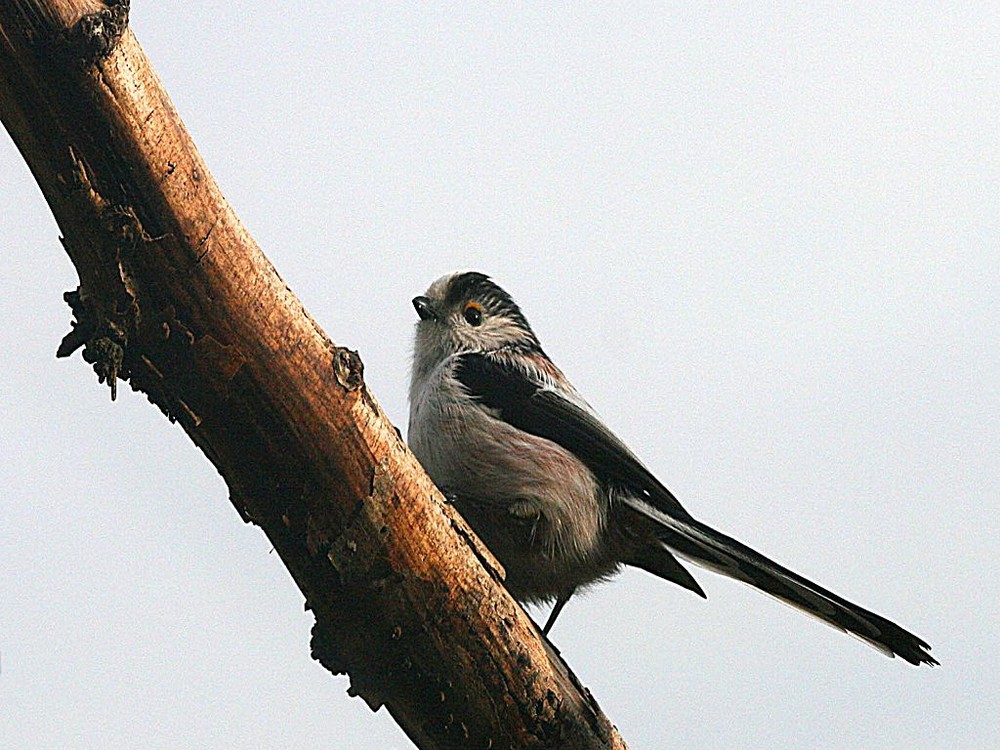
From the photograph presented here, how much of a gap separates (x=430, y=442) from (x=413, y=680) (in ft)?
5.29

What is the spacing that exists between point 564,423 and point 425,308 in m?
1.20

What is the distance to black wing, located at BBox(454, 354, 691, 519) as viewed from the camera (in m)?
5.11

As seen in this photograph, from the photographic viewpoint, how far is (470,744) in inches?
144

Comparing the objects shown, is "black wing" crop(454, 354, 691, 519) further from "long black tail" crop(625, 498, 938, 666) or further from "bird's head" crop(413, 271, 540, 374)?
"bird's head" crop(413, 271, 540, 374)

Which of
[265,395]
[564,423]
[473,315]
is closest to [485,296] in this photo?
[473,315]

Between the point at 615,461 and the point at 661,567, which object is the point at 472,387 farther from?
the point at 661,567

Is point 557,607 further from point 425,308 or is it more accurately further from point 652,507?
point 425,308

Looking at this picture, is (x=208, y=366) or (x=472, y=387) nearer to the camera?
(x=208, y=366)

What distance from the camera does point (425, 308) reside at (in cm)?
601

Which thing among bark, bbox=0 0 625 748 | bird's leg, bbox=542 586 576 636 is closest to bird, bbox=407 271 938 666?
bird's leg, bbox=542 586 576 636

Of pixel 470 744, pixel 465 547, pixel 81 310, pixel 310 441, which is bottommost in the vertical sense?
pixel 470 744

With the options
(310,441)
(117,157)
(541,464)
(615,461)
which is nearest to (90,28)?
(117,157)

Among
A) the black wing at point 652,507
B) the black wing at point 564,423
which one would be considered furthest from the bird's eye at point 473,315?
the black wing at point 564,423

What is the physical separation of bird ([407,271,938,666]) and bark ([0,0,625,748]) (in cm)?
105
